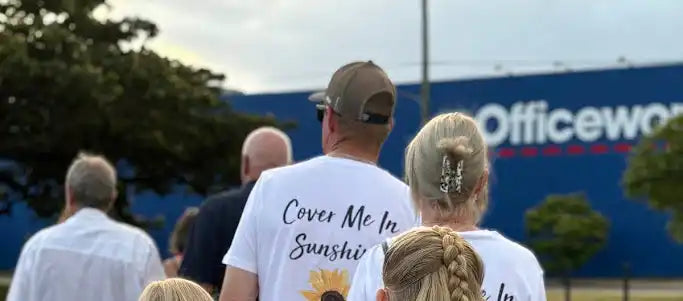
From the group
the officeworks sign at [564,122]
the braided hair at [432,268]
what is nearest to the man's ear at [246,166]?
the braided hair at [432,268]

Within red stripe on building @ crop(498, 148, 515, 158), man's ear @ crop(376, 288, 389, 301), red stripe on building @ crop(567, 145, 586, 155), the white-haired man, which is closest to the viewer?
man's ear @ crop(376, 288, 389, 301)

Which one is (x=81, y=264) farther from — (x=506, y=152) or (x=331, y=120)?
(x=506, y=152)

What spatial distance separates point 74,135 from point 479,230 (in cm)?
2604

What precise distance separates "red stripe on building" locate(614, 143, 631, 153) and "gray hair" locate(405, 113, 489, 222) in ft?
117

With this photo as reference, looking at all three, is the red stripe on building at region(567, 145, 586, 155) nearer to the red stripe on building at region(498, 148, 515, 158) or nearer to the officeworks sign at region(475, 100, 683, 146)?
the officeworks sign at region(475, 100, 683, 146)

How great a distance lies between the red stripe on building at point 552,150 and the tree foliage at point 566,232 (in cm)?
281

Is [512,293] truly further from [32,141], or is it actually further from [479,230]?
[32,141]

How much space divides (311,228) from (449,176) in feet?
2.36

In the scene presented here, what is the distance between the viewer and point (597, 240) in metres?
36.0

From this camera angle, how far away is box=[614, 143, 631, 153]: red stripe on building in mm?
37781

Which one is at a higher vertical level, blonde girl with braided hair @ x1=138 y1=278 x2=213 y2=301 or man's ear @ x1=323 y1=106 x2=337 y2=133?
man's ear @ x1=323 y1=106 x2=337 y2=133

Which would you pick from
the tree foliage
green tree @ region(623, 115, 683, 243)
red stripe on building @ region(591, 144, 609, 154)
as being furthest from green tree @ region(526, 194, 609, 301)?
green tree @ region(623, 115, 683, 243)

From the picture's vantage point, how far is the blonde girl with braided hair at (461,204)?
3.06 meters

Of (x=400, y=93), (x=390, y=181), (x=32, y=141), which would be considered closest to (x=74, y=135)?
(x=32, y=141)
